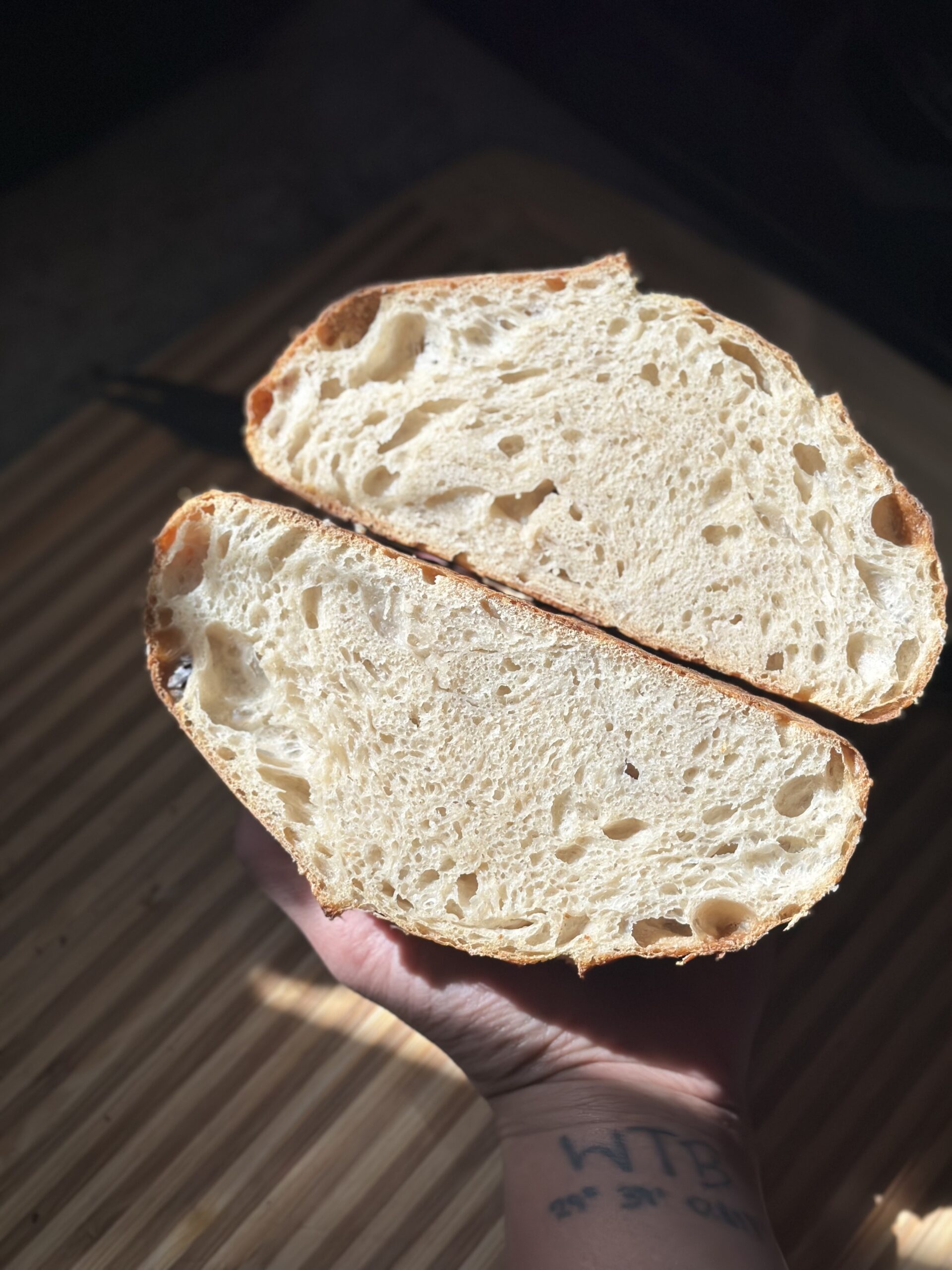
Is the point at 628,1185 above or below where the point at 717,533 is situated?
below

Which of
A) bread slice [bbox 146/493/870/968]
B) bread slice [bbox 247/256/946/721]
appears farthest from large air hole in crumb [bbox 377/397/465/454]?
bread slice [bbox 146/493/870/968]

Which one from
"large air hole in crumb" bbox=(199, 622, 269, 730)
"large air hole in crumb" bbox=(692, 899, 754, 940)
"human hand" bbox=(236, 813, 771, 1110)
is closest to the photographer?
"large air hole in crumb" bbox=(692, 899, 754, 940)

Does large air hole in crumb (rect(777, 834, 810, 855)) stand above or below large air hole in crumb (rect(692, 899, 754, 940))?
above

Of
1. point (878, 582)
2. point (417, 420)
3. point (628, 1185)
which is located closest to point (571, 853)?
point (628, 1185)

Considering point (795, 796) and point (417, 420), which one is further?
point (417, 420)

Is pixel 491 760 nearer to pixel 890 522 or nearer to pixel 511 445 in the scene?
pixel 511 445

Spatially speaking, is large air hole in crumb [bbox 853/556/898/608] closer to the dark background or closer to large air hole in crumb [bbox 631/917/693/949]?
large air hole in crumb [bbox 631/917/693/949]

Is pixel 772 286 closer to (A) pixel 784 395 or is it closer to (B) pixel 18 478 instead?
(A) pixel 784 395
